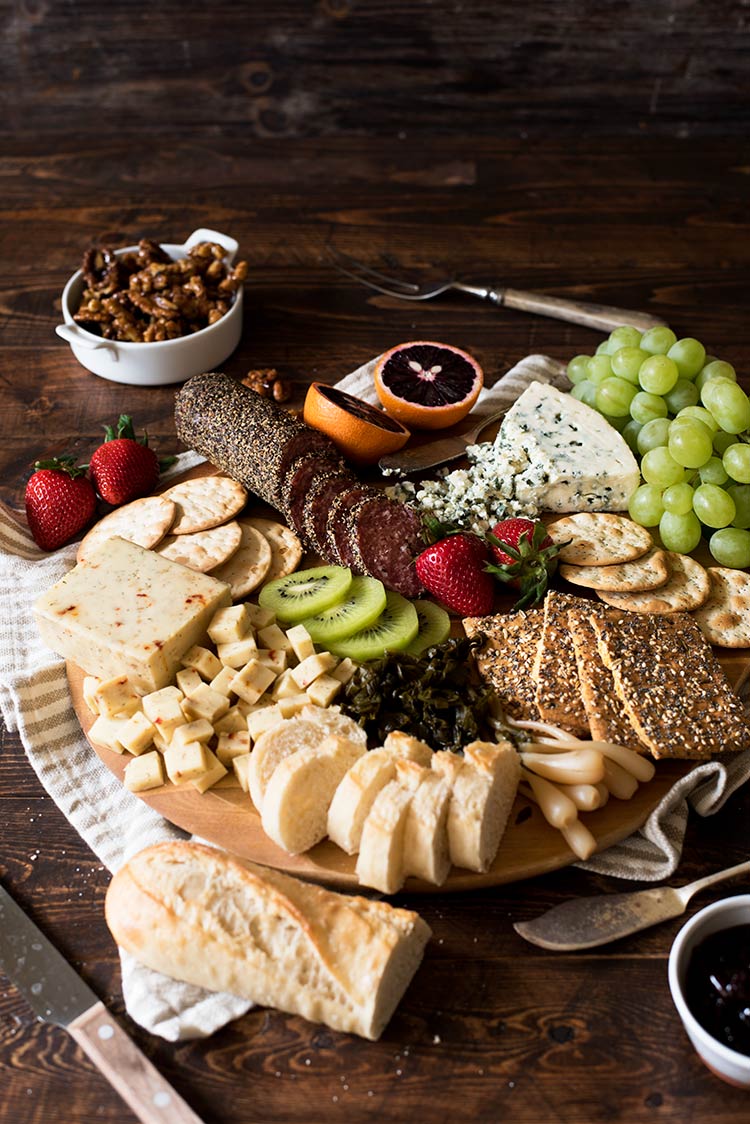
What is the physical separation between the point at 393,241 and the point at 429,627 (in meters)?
2.28

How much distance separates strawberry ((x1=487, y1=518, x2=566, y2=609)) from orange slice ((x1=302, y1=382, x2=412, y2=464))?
0.52m

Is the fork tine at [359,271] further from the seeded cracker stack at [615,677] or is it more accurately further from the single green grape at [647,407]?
the seeded cracker stack at [615,677]

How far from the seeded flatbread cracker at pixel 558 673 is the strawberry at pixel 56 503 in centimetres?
143

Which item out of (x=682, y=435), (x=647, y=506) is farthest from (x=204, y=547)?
(x=682, y=435)

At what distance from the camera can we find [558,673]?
8.19ft

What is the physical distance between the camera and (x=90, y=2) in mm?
5109

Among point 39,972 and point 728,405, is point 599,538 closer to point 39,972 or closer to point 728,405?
point 728,405

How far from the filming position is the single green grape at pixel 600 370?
10.8ft

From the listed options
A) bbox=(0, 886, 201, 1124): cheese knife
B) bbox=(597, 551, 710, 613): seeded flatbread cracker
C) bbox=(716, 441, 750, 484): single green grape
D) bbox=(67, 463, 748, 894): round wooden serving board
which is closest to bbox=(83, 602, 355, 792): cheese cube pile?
bbox=(67, 463, 748, 894): round wooden serving board

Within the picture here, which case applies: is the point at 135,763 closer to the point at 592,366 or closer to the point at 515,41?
the point at 592,366

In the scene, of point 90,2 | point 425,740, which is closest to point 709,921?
point 425,740

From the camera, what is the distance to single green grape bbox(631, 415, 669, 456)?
10.2ft

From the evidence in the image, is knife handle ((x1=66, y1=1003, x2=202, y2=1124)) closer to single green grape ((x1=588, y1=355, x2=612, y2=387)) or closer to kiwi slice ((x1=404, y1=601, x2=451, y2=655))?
kiwi slice ((x1=404, y1=601, x2=451, y2=655))

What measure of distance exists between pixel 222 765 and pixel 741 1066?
48.4 inches
